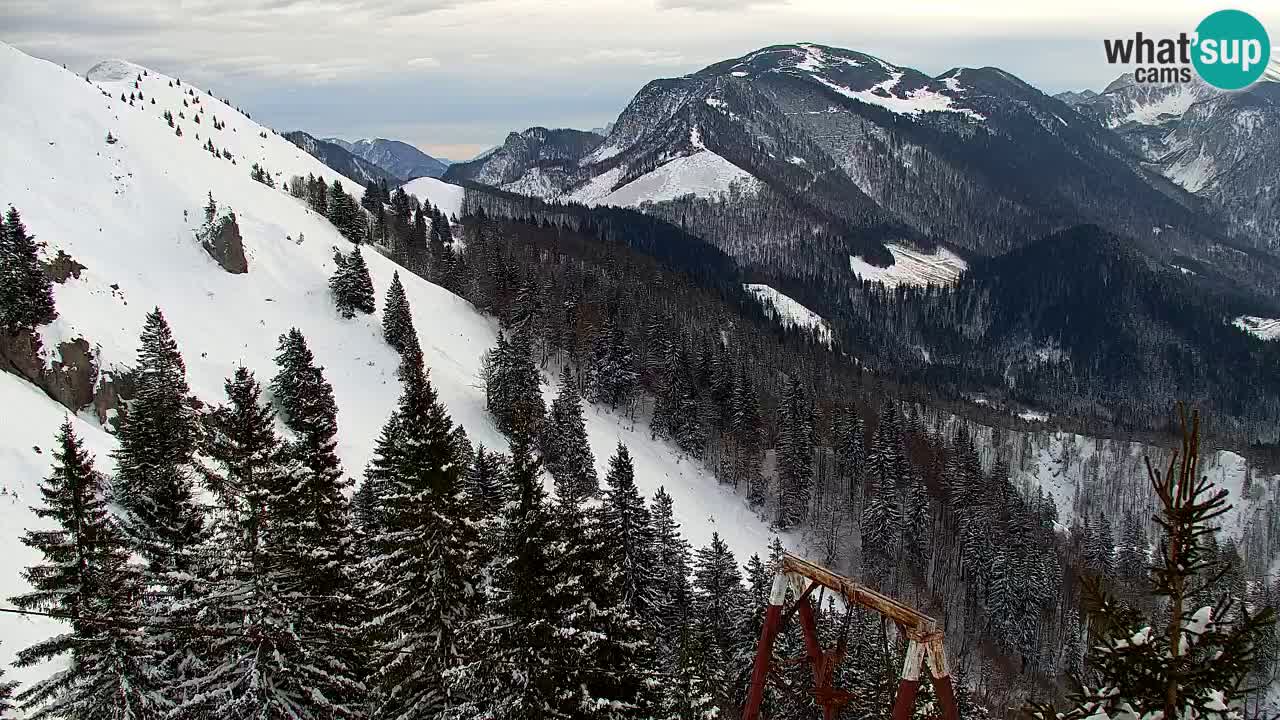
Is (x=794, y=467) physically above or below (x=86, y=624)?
below

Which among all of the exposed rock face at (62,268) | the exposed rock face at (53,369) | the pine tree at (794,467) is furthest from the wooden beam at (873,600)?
the pine tree at (794,467)

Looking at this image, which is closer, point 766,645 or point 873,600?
point 873,600

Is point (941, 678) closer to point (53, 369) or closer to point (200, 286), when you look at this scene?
point (53, 369)

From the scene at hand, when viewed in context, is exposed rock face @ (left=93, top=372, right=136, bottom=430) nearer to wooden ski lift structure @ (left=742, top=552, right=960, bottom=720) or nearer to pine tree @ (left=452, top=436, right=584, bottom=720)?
pine tree @ (left=452, top=436, right=584, bottom=720)

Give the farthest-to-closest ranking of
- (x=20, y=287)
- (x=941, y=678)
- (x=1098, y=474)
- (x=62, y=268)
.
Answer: (x=1098, y=474), (x=62, y=268), (x=20, y=287), (x=941, y=678)

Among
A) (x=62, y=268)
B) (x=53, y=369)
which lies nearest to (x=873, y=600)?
(x=53, y=369)
